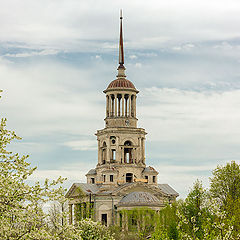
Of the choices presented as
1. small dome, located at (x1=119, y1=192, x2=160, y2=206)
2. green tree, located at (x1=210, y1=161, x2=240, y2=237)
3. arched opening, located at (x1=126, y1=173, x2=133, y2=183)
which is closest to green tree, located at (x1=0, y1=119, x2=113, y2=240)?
green tree, located at (x1=210, y1=161, x2=240, y2=237)

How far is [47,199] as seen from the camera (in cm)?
2448

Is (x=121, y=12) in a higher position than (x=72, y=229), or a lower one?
higher

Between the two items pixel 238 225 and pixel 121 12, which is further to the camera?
pixel 121 12

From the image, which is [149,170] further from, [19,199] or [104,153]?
[19,199]

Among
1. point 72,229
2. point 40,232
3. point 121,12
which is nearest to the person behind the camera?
point 40,232

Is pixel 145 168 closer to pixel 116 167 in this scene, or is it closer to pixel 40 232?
pixel 116 167

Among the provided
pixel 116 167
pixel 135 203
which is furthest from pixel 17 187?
pixel 116 167

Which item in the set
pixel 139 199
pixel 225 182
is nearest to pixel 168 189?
pixel 139 199

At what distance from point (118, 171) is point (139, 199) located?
9030 mm

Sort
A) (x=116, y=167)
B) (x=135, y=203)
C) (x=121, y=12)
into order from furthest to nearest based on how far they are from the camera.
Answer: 1. (x=121, y=12)
2. (x=116, y=167)
3. (x=135, y=203)

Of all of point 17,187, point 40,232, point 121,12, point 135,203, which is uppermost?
point 121,12

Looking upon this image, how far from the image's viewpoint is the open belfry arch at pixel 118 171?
96000 millimetres

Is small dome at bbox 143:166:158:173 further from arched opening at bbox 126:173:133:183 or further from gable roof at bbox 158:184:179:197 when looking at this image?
gable roof at bbox 158:184:179:197

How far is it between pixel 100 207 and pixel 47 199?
72.7 meters
